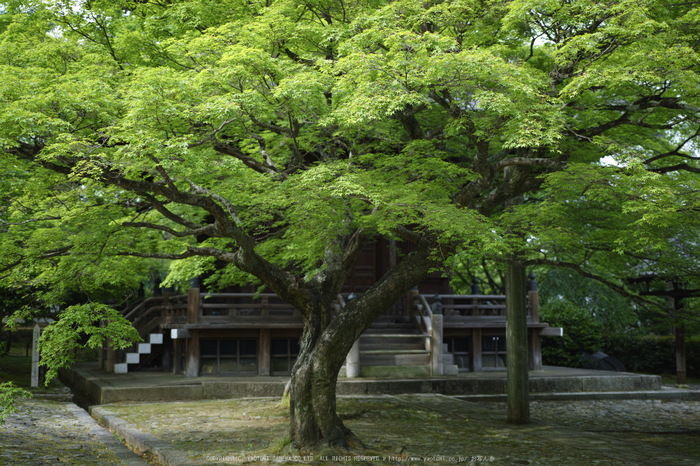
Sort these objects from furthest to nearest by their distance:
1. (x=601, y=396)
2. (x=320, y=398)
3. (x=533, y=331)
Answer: (x=533, y=331) → (x=601, y=396) → (x=320, y=398)

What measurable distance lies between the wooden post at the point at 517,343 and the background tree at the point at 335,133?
1010 mm

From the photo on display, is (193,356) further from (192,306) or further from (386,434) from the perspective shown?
(386,434)

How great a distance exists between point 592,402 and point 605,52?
37.3 ft

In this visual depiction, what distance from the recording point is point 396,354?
18.8m

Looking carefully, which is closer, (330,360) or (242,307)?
(330,360)

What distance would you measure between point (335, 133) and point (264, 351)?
9779mm

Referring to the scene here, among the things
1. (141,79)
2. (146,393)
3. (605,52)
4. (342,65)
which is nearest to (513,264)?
(605,52)

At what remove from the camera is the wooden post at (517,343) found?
12.6m

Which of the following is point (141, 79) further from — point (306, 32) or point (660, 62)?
point (660, 62)

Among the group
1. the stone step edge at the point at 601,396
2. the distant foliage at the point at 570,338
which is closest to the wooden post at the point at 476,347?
the stone step edge at the point at 601,396

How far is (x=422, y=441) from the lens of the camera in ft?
35.2

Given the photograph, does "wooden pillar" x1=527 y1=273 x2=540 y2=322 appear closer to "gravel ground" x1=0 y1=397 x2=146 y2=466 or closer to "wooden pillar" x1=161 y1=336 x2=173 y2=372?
"wooden pillar" x1=161 y1=336 x2=173 y2=372

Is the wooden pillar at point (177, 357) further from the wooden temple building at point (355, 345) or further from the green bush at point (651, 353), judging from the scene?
the green bush at point (651, 353)

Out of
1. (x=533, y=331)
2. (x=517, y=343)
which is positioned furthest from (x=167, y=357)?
(x=517, y=343)
